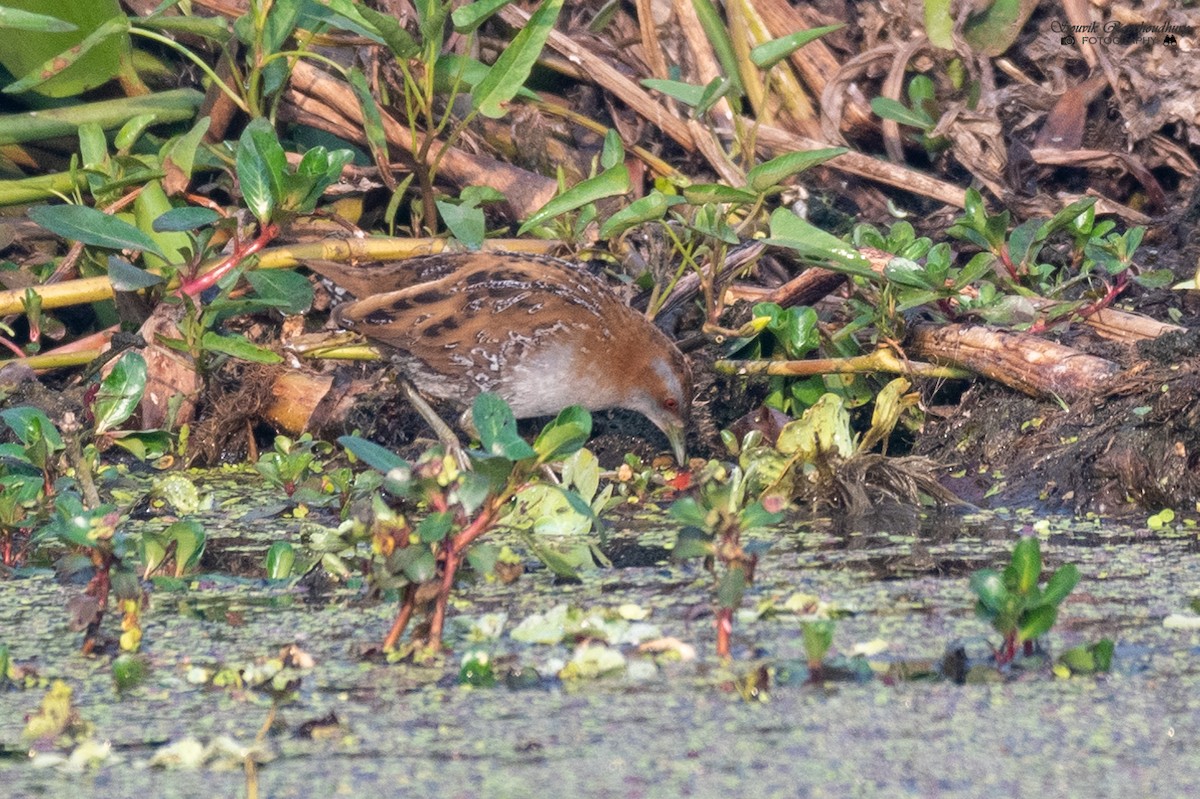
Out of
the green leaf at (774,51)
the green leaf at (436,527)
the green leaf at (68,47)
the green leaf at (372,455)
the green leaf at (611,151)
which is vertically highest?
the green leaf at (68,47)

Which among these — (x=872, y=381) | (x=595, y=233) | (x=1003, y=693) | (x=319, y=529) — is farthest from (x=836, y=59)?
(x=1003, y=693)

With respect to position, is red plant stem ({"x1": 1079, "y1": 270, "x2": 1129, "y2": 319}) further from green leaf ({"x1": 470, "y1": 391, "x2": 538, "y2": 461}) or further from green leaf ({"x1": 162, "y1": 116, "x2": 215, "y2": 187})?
green leaf ({"x1": 162, "y1": 116, "x2": 215, "y2": 187})

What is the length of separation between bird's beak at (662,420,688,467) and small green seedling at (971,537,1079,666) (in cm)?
210

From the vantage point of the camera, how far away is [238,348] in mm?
4605

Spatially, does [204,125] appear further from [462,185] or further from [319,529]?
[319,529]

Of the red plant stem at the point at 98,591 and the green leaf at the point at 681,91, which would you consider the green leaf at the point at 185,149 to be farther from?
the red plant stem at the point at 98,591

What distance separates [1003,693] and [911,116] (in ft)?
12.4

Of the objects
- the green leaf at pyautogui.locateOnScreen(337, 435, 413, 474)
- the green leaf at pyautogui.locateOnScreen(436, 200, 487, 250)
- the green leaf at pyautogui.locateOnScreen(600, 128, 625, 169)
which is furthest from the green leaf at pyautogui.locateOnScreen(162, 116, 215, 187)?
the green leaf at pyautogui.locateOnScreen(337, 435, 413, 474)

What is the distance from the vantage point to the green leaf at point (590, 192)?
4711 mm

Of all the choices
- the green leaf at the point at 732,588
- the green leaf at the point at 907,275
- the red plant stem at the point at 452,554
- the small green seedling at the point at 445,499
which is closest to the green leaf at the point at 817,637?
the green leaf at the point at 732,588

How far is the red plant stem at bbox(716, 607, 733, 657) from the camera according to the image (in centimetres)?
282

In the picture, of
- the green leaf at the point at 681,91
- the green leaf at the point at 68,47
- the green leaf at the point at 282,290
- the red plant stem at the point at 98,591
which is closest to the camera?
the red plant stem at the point at 98,591

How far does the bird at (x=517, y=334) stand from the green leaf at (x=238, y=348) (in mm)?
234

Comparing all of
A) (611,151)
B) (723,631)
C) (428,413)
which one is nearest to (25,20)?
(428,413)
